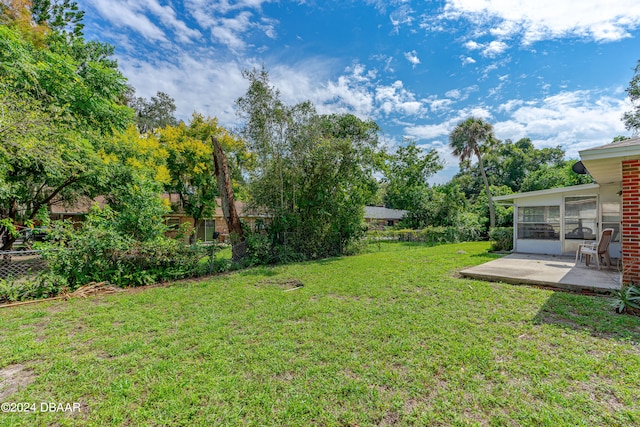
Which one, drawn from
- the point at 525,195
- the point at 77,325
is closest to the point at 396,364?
the point at 77,325

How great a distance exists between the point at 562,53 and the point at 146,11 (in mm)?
14223

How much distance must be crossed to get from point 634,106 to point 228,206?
73.6 ft

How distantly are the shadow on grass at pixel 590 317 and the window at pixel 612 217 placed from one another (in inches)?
205

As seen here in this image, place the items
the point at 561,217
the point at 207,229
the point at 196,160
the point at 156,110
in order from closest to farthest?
the point at 561,217
the point at 196,160
the point at 207,229
the point at 156,110

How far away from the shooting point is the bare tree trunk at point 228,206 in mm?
9125

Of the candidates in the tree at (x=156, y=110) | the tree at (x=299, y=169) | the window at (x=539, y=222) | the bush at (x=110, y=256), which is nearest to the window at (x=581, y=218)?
the window at (x=539, y=222)

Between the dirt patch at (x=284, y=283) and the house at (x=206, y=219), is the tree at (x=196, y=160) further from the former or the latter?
the dirt patch at (x=284, y=283)

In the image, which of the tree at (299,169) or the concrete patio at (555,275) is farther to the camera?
the tree at (299,169)

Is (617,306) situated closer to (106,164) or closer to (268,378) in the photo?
(268,378)

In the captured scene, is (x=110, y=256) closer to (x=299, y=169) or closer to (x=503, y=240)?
(x=299, y=169)

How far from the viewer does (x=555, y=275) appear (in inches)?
246

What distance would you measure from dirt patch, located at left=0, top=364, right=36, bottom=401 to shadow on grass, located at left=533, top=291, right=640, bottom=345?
6233 millimetres

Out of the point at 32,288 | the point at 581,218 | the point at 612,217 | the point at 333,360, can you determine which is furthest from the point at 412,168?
the point at 32,288

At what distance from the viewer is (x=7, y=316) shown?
175 inches
